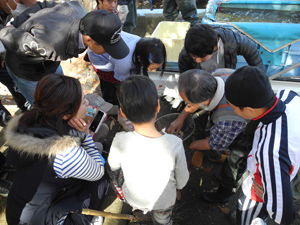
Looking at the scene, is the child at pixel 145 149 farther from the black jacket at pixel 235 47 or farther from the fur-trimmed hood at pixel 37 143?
the black jacket at pixel 235 47

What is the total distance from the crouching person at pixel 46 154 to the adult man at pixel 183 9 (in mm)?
3888

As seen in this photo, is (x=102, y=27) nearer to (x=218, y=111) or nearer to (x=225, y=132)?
(x=218, y=111)

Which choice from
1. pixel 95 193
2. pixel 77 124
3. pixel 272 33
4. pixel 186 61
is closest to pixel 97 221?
pixel 95 193

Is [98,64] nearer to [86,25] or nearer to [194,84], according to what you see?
[86,25]

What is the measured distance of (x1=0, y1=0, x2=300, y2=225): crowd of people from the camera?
4.91 feet

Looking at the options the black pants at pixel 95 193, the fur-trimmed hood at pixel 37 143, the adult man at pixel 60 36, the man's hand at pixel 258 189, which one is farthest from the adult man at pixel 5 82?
the man's hand at pixel 258 189

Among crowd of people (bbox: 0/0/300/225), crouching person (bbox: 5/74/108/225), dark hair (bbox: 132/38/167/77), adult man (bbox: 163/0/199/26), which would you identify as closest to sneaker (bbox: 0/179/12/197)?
crowd of people (bbox: 0/0/300/225)

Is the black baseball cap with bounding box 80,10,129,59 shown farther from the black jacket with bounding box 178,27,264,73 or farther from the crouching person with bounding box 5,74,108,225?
the black jacket with bounding box 178,27,264,73

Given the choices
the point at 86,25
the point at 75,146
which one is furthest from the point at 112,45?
the point at 75,146

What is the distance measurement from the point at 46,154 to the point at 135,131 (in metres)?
0.73

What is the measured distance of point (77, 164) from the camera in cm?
182

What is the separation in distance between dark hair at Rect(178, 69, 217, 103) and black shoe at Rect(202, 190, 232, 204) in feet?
4.06

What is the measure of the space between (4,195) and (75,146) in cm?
180

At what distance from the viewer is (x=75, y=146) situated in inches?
70.9
